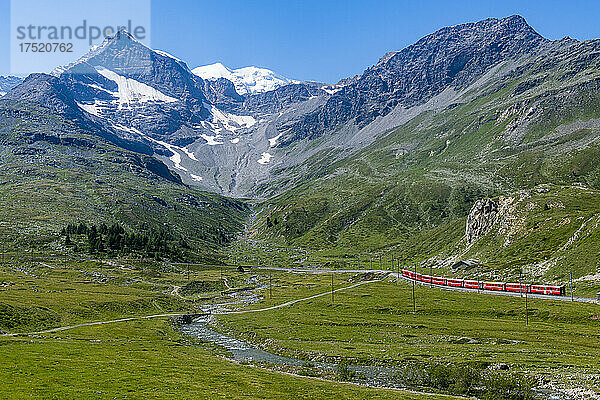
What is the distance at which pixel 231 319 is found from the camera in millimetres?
132375

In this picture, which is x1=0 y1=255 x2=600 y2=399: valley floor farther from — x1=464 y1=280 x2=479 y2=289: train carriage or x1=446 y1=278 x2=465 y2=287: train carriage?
x1=464 y1=280 x2=479 y2=289: train carriage

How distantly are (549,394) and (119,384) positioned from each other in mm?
54697

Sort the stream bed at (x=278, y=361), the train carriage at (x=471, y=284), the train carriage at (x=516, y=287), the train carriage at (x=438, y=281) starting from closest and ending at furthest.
→ 1. the stream bed at (x=278, y=361)
2. the train carriage at (x=516, y=287)
3. the train carriage at (x=471, y=284)
4. the train carriage at (x=438, y=281)

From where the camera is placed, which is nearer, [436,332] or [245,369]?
[245,369]

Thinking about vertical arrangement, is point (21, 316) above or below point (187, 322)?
above

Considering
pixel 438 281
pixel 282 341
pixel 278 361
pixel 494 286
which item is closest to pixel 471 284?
Result: pixel 494 286

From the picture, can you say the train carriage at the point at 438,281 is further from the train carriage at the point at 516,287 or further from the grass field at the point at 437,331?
the train carriage at the point at 516,287

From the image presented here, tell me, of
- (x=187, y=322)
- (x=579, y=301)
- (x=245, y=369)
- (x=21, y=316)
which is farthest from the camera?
(x=187, y=322)

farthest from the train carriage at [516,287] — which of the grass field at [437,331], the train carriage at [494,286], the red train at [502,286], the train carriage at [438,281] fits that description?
the train carriage at [438,281]

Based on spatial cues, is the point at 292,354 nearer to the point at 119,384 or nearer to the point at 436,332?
the point at 436,332

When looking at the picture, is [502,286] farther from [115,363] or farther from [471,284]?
[115,363]

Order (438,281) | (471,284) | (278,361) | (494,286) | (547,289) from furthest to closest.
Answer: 1. (438,281)
2. (471,284)
3. (494,286)
4. (547,289)
5. (278,361)

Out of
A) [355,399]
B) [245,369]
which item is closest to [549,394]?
[355,399]

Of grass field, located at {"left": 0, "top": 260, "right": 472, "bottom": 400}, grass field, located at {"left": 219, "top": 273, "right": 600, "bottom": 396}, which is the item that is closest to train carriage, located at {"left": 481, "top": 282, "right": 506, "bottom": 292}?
grass field, located at {"left": 219, "top": 273, "right": 600, "bottom": 396}
